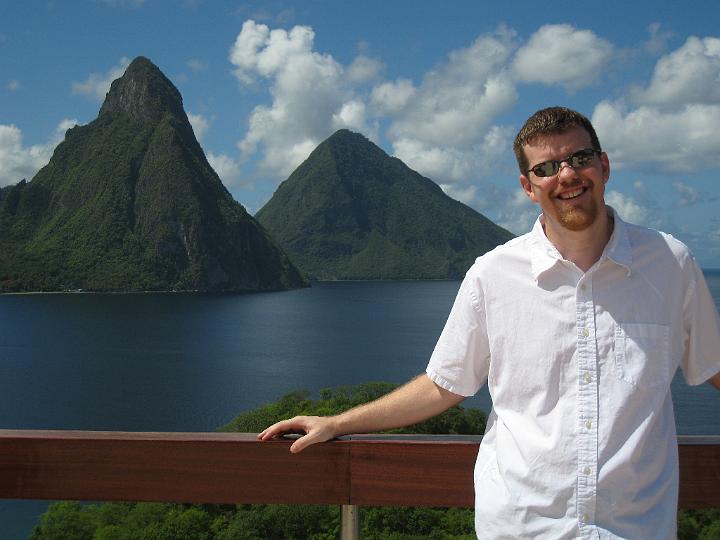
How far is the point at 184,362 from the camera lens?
136 ft

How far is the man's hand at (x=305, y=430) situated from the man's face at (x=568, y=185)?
0.66 m

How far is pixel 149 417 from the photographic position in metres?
28.4

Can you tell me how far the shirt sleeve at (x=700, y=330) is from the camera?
51.1 inches

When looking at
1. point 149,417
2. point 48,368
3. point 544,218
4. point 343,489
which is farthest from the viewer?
point 48,368

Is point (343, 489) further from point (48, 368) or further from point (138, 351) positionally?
point (138, 351)

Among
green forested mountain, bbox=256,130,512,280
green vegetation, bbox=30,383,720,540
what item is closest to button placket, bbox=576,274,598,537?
green vegetation, bbox=30,383,720,540

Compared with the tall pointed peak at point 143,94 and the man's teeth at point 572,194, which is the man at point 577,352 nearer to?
the man's teeth at point 572,194

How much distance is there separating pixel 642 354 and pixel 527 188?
1.40 ft

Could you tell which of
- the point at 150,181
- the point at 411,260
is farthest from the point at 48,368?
the point at 411,260

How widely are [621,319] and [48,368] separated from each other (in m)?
42.2

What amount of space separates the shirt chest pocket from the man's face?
226mm

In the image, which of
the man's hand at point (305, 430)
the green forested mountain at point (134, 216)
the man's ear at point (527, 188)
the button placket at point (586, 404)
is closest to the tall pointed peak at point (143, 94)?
the green forested mountain at point (134, 216)

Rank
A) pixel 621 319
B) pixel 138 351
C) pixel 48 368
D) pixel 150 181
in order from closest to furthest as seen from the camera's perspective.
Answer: pixel 621 319 < pixel 48 368 < pixel 138 351 < pixel 150 181

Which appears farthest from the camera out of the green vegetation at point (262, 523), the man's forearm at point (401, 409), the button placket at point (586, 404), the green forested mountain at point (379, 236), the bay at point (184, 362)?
the green forested mountain at point (379, 236)
